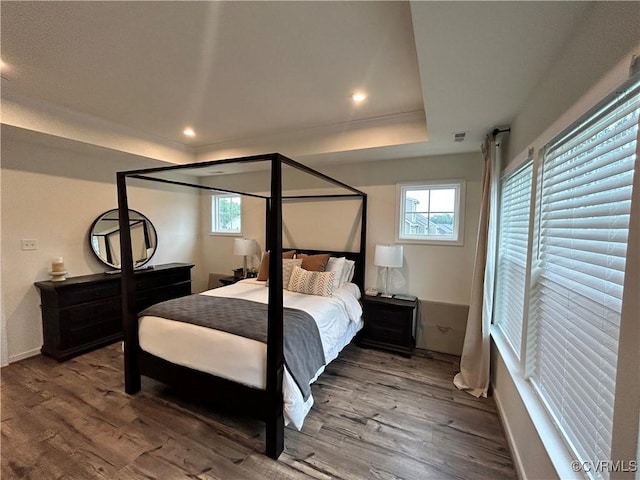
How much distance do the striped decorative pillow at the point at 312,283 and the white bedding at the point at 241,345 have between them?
0.32 ft

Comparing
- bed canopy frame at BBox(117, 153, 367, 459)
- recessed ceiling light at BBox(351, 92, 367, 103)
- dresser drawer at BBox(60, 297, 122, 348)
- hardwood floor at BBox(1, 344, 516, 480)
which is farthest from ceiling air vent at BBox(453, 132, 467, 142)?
dresser drawer at BBox(60, 297, 122, 348)

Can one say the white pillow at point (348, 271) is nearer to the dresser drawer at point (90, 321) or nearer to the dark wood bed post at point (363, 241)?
the dark wood bed post at point (363, 241)

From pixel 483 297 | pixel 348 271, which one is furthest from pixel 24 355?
pixel 483 297

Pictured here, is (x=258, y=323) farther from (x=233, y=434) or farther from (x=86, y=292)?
(x=86, y=292)

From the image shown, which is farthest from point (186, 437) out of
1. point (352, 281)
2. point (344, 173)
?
point (344, 173)

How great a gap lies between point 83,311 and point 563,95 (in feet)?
15.3

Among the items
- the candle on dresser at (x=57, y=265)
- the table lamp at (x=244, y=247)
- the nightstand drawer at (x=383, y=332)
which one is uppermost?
the table lamp at (x=244, y=247)

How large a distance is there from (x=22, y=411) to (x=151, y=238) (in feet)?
8.34

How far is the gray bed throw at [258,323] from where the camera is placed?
1949mm

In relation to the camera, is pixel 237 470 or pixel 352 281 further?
pixel 352 281

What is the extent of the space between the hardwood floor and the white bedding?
1.02 ft

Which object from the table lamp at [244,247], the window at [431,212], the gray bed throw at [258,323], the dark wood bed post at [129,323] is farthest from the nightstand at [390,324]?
the dark wood bed post at [129,323]

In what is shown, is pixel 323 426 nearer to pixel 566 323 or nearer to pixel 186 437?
pixel 186 437

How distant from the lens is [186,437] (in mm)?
1951
